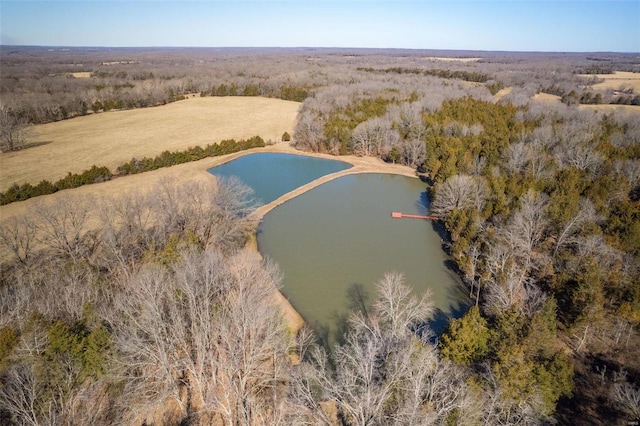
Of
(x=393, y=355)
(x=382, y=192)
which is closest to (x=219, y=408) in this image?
(x=393, y=355)

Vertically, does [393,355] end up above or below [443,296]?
above

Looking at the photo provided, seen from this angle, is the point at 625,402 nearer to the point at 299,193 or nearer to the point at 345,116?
the point at 299,193

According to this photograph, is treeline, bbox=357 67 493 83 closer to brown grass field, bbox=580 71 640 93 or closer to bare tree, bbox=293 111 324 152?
brown grass field, bbox=580 71 640 93

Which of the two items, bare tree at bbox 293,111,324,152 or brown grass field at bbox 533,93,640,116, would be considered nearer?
brown grass field at bbox 533,93,640,116

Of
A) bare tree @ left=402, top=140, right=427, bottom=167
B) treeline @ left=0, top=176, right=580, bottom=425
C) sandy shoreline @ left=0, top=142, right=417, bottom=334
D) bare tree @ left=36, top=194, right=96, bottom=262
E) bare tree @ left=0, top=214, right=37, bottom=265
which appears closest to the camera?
treeline @ left=0, top=176, right=580, bottom=425

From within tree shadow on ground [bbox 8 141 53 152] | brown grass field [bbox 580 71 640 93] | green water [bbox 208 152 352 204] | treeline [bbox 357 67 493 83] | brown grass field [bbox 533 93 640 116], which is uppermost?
treeline [bbox 357 67 493 83]

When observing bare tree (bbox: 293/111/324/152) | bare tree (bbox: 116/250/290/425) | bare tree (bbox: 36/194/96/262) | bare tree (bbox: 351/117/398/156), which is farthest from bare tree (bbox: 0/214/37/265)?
bare tree (bbox: 351/117/398/156)
